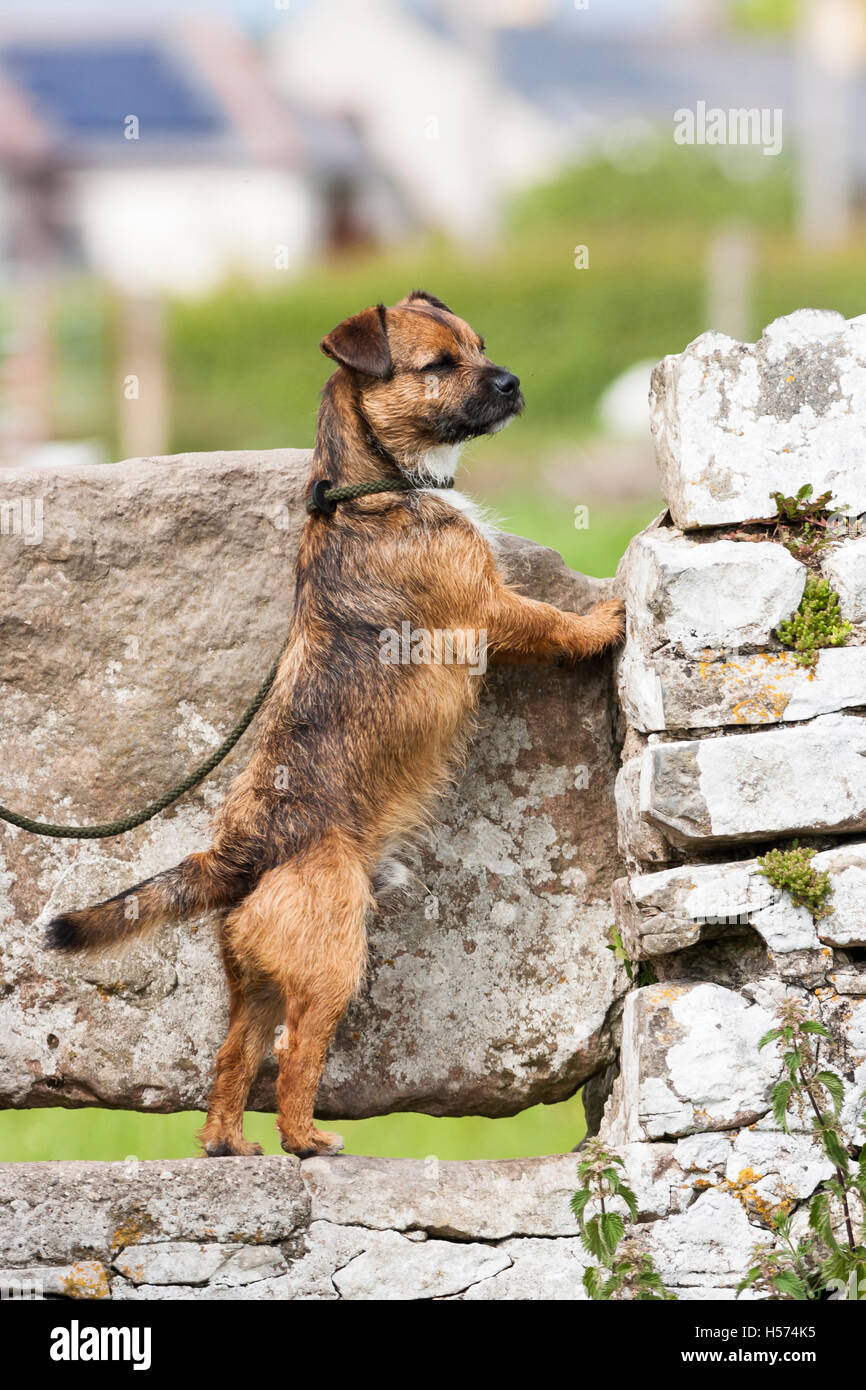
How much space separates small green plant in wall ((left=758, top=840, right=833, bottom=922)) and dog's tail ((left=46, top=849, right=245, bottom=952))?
4.85 feet

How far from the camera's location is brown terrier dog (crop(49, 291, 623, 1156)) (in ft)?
14.4

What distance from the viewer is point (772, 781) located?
167 inches

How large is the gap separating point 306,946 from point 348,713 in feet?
2.18

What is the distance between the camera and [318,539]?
4605 millimetres

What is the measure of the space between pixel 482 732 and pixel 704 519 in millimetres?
989

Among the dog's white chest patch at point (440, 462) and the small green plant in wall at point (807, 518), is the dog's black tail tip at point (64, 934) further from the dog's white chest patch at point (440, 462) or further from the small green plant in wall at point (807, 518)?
the small green plant in wall at point (807, 518)

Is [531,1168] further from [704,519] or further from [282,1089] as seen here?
[704,519]

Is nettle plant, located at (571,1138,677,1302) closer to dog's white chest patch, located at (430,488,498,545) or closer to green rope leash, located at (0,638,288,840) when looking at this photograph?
green rope leash, located at (0,638,288,840)

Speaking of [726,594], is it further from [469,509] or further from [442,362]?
[442,362]

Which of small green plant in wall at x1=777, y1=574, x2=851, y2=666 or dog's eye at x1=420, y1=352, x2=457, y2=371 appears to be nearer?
small green plant in wall at x1=777, y1=574, x2=851, y2=666

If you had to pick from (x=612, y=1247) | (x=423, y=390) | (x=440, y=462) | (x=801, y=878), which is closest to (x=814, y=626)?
(x=801, y=878)

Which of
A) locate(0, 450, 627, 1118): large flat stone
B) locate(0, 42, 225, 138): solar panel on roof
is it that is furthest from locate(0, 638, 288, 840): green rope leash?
locate(0, 42, 225, 138): solar panel on roof

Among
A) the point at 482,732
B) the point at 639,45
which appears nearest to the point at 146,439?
the point at 482,732

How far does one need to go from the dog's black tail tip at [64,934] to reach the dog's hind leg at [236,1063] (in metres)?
0.42
